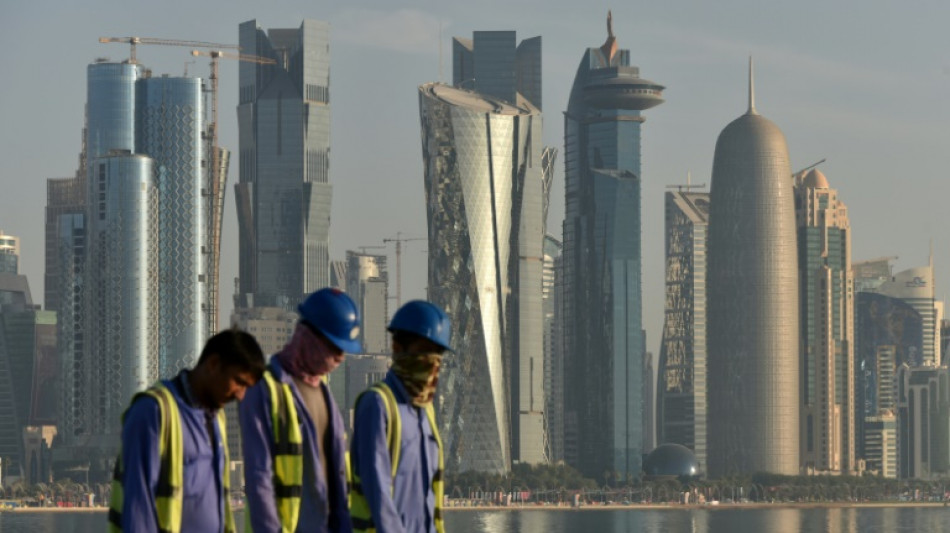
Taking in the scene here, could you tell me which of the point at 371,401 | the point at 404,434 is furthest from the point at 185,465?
the point at 404,434

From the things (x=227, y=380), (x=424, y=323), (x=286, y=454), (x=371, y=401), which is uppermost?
(x=424, y=323)

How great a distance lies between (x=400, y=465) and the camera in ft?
56.5

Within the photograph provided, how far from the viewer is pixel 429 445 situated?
1745 centimetres

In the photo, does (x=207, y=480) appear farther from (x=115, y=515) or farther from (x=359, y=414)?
(x=359, y=414)

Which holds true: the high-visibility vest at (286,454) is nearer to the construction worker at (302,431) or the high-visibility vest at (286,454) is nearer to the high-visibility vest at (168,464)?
the construction worker at (302,431)

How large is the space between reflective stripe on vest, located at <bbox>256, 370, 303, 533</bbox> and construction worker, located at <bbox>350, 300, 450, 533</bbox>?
59 centimetres

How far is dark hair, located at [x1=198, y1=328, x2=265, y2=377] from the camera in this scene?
14.8 m

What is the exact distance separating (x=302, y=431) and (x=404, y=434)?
971 mm

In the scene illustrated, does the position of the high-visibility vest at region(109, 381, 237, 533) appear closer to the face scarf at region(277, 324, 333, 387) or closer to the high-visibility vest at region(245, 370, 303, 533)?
the high-visibility vest at region(245, 370, 303, 533)

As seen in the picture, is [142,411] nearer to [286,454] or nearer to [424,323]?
[286,454]

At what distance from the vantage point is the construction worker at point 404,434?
1667 cm

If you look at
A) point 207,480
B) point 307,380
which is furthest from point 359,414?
point 207,480

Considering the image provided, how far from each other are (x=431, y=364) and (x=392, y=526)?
1488mm

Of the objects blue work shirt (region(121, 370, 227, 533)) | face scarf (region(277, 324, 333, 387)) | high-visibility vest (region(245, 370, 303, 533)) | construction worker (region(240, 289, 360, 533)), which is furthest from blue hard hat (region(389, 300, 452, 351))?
blue work shirt (region(121, 370, 227, 533))
